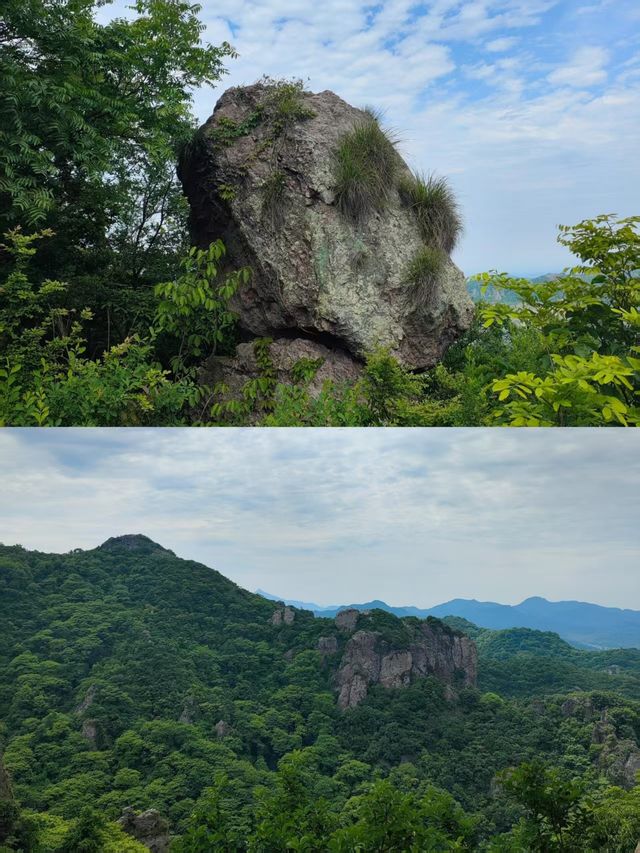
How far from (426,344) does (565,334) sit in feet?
6.35

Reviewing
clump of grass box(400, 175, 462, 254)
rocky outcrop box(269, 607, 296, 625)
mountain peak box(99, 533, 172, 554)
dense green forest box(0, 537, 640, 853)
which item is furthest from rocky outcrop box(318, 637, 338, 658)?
clump of grass box(400, 175, 462, 254)

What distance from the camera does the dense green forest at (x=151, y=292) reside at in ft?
11.6

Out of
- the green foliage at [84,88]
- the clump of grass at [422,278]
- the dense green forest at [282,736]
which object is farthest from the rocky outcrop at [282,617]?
the green foliage at [84,88]

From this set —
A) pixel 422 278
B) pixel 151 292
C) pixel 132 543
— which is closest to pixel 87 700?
pixel 132 543

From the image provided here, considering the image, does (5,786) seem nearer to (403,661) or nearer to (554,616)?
(403,661)

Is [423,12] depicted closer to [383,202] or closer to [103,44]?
[383,202]

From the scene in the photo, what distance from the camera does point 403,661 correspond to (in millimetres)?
2135

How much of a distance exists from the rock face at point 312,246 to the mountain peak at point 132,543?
3032 millimetres

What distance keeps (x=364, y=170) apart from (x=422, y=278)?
2.73 feet

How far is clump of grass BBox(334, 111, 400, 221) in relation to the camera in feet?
17.2

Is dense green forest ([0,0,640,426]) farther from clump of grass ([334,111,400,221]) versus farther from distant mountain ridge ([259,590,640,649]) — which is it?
distant mountain ridge ([259,590,640,649])

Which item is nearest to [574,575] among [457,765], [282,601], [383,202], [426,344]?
[457,765]

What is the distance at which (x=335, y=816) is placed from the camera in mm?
2037

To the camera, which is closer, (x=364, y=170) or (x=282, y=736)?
(x=282, y=736)
